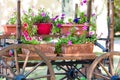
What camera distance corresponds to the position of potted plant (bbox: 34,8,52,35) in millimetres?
4258

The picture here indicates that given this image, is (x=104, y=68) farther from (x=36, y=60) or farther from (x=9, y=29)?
(x=9, y=29)

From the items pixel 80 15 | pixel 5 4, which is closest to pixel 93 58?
pixel 80 15

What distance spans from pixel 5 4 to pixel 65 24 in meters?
6.67

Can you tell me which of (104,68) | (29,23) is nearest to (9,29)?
(29,23)

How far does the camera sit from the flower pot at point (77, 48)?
13.1ft

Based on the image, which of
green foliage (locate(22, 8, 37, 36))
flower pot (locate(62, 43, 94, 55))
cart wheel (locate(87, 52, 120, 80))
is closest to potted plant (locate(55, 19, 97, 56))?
flower pot (locate(62, 43, 94, 55))

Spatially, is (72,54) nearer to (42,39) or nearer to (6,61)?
(42,39)

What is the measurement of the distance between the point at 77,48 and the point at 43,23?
0.54 meters

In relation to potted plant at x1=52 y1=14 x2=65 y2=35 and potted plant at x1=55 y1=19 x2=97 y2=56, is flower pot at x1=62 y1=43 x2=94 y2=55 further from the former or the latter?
potted plant at x1=52 y1=14 x2=65 y2=35

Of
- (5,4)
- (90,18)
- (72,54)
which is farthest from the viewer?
(5,4)

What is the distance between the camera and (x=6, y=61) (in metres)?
3.70

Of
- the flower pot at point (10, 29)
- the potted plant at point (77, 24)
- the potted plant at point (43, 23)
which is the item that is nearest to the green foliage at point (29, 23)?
the potted plant at point (43, 23)

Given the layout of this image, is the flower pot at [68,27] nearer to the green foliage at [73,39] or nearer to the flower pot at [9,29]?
the green foliage at [73,39]

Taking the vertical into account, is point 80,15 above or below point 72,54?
above
